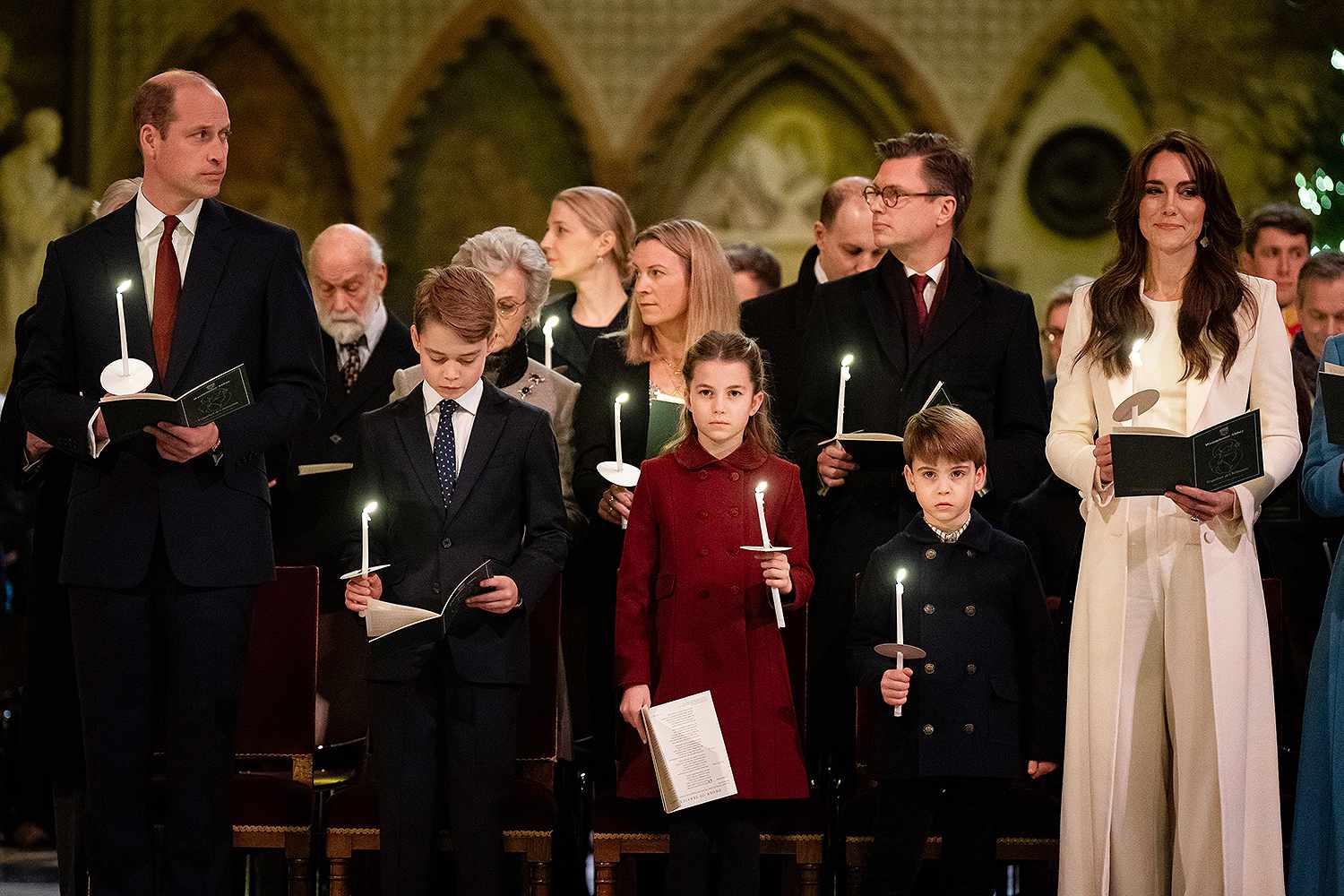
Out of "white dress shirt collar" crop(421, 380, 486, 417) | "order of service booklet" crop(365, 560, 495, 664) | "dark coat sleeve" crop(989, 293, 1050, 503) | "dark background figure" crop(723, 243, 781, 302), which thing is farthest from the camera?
"dark background figure" crop(723, 243, 781, 302)

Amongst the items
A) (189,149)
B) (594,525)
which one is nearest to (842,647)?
(594,525)

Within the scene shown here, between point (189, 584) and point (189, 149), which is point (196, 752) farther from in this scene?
point (189, 149)

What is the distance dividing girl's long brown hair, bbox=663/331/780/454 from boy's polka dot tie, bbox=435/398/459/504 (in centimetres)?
51

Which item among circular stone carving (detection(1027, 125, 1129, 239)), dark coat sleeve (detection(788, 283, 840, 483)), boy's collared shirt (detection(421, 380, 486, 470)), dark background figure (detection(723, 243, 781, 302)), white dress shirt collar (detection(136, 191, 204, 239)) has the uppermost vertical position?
circular stone carving (detection(1027, 125, 1129, 239))

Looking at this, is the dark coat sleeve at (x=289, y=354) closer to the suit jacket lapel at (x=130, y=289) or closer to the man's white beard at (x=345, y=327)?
the suit jacket lapel at (x=130, y=289)

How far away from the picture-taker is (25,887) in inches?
185

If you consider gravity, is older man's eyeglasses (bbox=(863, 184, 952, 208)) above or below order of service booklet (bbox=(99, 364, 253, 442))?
above

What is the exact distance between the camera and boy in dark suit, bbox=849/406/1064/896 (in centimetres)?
367

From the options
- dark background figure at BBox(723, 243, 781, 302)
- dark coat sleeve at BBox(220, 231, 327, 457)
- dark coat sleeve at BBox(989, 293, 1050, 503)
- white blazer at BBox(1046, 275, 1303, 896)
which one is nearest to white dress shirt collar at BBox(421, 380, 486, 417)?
dark coat sleeve at BBox(220, 231, 327, 457)

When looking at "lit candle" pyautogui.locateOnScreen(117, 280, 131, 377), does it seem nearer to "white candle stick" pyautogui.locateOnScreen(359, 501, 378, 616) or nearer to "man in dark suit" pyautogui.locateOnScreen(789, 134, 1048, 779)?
"white candle stick" pyautogui.locateOnScreen(359, 501, 378, 616)

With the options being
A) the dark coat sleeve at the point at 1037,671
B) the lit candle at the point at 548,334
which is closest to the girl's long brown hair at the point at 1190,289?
the dark coat sleeve at the point at 1037,671

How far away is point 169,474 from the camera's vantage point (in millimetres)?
3412

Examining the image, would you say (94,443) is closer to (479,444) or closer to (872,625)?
(479,444)

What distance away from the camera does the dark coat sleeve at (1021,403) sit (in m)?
4.07
